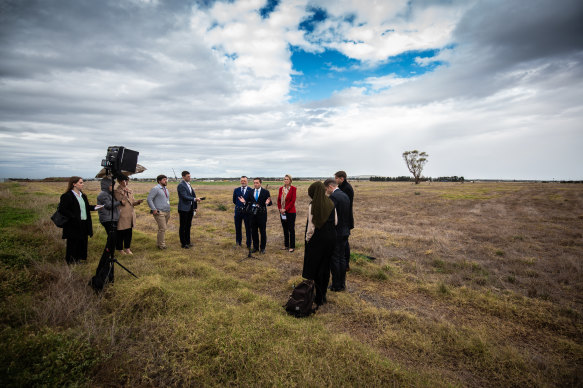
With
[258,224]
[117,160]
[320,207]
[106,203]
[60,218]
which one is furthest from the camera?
[258,224]

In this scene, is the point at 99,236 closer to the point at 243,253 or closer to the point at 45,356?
the point at 243,253

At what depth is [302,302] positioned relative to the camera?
4266 mm

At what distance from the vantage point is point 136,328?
3.66m

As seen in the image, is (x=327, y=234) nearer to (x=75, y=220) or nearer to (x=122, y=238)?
(x=75, y=220)

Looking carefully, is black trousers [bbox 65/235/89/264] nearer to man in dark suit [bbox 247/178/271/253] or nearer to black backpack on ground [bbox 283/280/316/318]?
man in dark suit [bbox 247/178/271/253]

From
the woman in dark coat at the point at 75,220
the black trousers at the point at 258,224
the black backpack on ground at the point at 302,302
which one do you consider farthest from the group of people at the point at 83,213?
the black backpack on ground at the point at 302,302

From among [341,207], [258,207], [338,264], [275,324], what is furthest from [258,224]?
[275,324]

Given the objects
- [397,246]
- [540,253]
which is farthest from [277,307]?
[540,253]

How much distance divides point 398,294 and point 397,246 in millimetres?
4540

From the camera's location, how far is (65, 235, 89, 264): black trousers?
610 centimetres

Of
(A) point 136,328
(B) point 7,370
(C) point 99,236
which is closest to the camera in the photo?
(B) point 7,370

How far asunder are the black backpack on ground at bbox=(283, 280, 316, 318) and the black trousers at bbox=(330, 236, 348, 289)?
40.8 inches

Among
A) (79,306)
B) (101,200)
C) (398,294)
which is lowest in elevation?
(398,294)

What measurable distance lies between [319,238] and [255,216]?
162 inches
